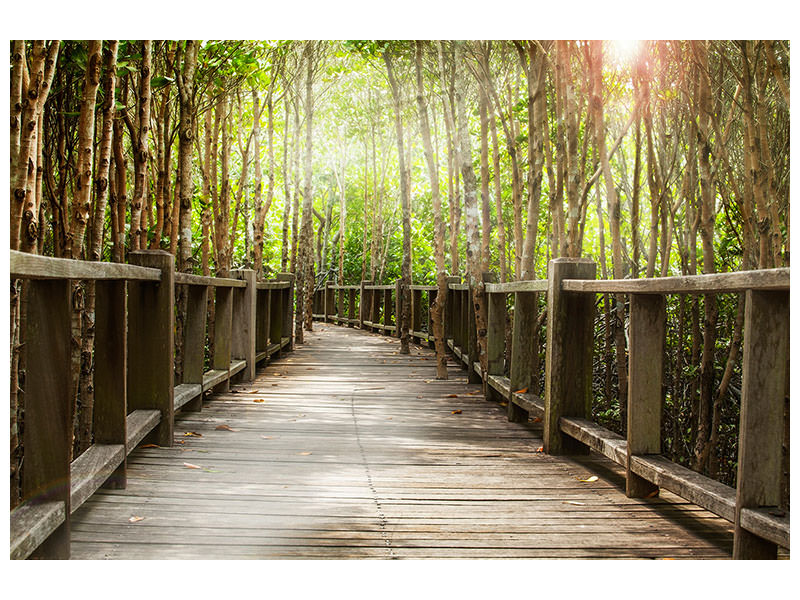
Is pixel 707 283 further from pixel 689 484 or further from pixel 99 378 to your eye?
pixel 99 378

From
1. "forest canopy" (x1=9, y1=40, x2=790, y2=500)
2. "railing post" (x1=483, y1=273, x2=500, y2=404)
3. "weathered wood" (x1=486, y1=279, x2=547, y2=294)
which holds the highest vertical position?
"forest canopy" (x1=9, y1=40, x2=790, y2=500)

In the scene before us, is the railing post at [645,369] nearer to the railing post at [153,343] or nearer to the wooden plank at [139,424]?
the wooden plank at [139,424]

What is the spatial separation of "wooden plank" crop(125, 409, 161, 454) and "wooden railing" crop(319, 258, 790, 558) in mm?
1758

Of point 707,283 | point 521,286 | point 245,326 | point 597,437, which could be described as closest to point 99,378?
point 597,437

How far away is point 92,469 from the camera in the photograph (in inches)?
96.0

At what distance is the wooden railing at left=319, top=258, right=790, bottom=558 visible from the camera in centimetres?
194

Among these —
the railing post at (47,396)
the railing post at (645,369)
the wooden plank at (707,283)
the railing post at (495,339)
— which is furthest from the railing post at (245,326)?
the railing post at (47,396)

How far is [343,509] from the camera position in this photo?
8.63 ft

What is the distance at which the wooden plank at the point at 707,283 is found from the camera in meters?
1.82

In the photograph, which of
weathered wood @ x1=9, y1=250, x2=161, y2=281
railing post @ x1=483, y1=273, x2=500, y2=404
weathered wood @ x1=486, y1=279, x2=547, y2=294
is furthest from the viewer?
railing post @ x1=483, y1=273, x2=500, y2=404

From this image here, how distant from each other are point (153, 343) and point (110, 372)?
682mm

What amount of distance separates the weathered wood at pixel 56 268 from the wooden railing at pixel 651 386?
168 cm

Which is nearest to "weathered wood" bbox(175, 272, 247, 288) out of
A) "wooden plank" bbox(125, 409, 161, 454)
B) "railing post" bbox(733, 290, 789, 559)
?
"wooden plank" bbox(125, 409, 161, 454)

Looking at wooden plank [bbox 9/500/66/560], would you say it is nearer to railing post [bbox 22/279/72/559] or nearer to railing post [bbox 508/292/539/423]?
railing post [bbox 22/279/72/559]
